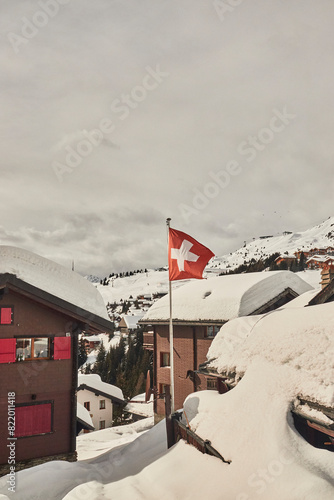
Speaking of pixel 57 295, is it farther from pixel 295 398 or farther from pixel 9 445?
pixel 295 398

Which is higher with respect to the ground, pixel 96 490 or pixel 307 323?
pixel 307 323

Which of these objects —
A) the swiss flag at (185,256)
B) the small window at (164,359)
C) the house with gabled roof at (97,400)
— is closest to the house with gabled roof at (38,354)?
the swiss flag at (185,256)

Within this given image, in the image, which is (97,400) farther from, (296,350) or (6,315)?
(296,350)

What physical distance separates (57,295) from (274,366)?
8.84 meters

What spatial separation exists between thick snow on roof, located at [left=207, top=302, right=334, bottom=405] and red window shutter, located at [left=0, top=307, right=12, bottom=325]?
7721 millimetres

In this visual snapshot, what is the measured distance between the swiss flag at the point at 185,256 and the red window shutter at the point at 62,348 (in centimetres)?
498

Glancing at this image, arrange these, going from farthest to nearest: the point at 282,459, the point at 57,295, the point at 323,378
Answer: the point at 57,295 < the point at 323,378 < the point at 282,459

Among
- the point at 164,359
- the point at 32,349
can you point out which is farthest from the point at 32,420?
the point at 164,359

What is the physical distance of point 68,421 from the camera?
1473 centimetres

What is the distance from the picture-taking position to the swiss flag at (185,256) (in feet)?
47.1

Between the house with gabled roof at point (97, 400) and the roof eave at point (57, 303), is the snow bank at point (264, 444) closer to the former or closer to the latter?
the roof eave at point (57, 303)

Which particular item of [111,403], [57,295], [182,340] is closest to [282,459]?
[57,295]

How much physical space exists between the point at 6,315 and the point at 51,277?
2.29 metres

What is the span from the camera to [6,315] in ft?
45.8
